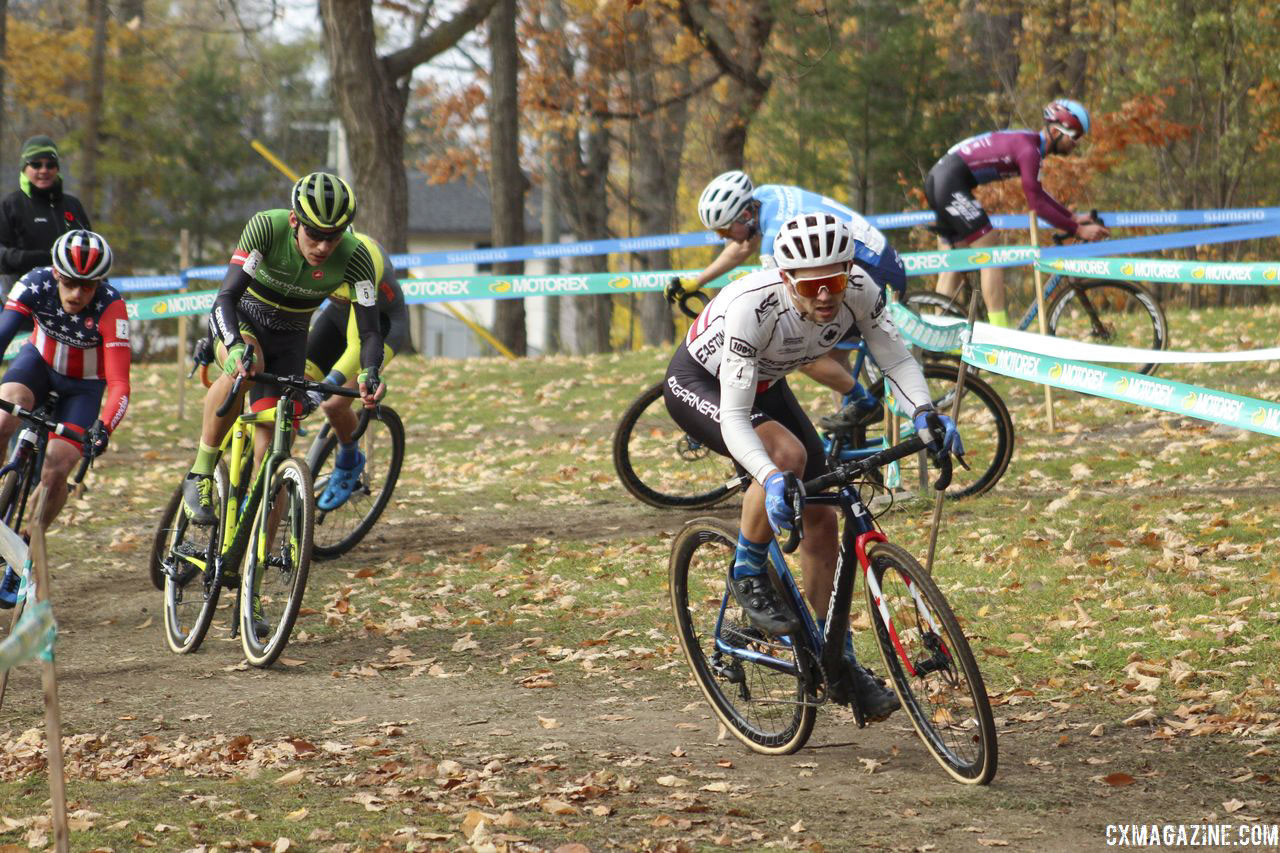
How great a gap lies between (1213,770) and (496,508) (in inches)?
274

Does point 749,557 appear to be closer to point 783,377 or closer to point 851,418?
point 783,377

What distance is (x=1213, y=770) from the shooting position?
17.5 feet

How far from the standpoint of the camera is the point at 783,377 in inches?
241

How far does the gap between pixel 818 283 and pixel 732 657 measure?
1.66m

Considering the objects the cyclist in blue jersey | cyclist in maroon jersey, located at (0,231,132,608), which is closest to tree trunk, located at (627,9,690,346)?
the cyclist in blue jersey

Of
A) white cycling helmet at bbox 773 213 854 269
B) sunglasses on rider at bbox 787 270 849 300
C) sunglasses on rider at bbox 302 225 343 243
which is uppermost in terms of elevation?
sunglasses on rider at bbox 302 225 343 243

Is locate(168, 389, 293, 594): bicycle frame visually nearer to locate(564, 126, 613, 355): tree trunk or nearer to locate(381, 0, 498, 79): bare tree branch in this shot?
locate(381, 0, 498, 79): bare tree branch

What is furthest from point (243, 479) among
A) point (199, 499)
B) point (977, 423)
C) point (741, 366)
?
point (977, 423)

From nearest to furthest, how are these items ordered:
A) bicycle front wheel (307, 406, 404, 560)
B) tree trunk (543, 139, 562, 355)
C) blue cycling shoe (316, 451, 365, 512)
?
blue cycling shoe (316, 451, 365, 512)
bicycle front wheel (307, 406, 404, 560)
tree trunk (543, 139, 562, 355)

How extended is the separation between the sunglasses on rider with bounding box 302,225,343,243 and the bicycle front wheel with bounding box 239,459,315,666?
4.05ft

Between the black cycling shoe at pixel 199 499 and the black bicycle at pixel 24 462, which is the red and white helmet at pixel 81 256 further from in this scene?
the black cycling shoe at pixel 199 499

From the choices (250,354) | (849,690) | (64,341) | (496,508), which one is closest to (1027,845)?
(849,690)

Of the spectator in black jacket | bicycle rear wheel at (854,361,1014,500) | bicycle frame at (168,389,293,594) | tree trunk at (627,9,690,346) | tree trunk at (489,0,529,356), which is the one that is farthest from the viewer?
tree trunk at (627,9,690,346)

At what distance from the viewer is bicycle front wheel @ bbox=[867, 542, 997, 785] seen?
5.02m
